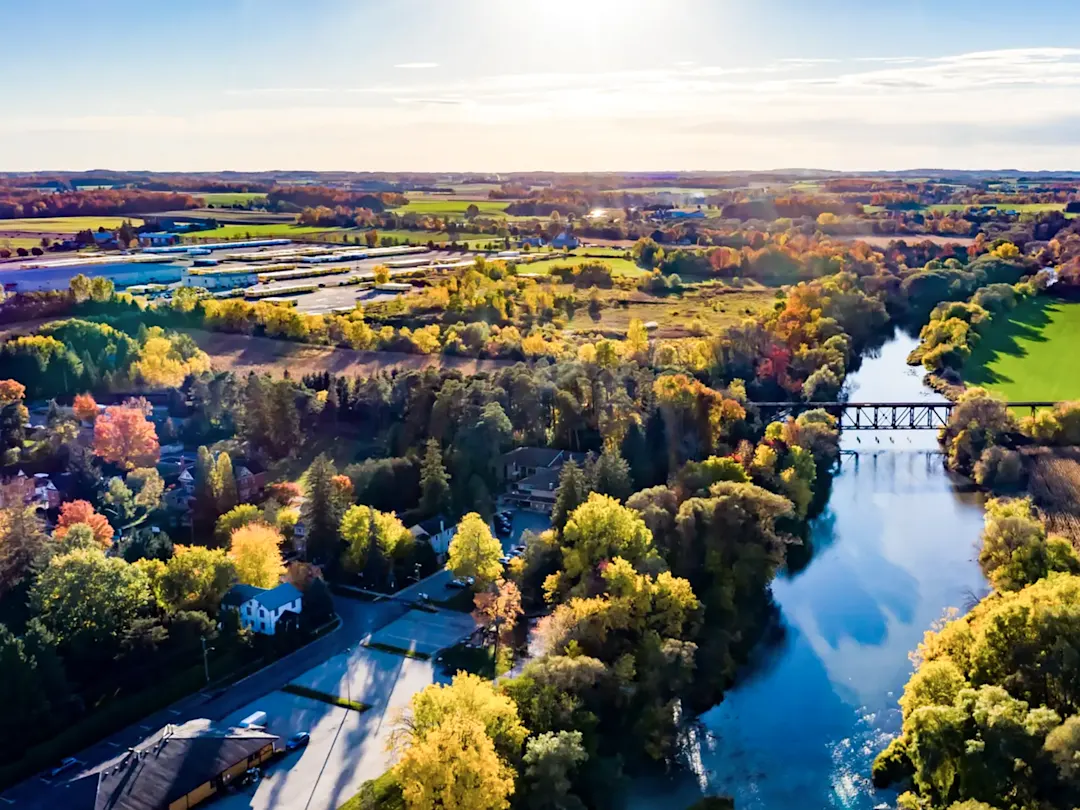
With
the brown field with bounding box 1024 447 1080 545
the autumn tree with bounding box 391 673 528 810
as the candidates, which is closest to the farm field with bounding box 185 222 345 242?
the brown field with bounding box 1024 447 1080 545

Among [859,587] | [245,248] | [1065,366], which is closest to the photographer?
[859,587]

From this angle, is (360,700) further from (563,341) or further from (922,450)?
(563,341)

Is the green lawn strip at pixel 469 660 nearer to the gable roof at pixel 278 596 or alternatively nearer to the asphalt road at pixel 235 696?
the asphalt road at pixel 235 696

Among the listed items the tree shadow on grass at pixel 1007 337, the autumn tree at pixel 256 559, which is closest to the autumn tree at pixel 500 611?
the autumn tree at pixel 256 559

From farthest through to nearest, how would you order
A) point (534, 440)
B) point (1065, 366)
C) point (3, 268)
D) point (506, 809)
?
point (3, 268) → point (1065, 366) → point (534, 440) → point (506, 809)

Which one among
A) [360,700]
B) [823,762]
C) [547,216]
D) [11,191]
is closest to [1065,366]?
[823,762]
